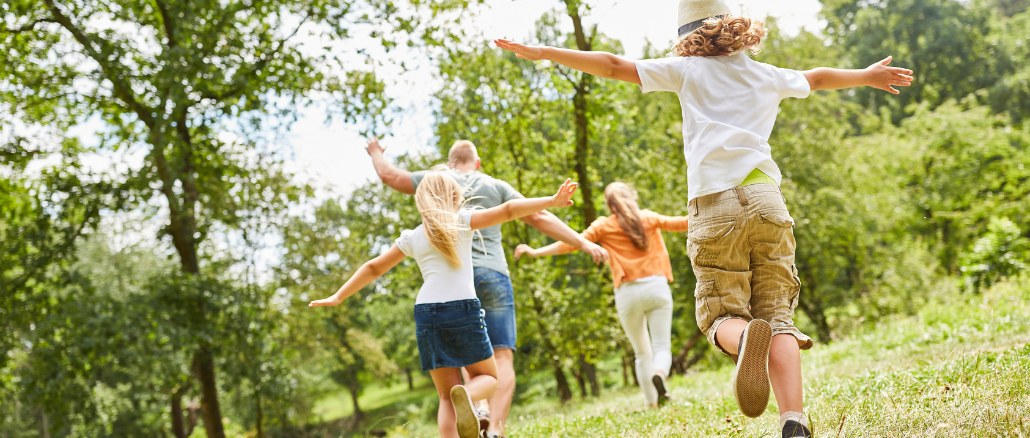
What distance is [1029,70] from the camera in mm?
33500

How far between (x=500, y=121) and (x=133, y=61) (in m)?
6.49

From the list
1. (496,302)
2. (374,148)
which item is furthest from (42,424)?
(496,302)

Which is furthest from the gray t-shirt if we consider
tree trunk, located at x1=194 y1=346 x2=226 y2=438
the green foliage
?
the green foliage

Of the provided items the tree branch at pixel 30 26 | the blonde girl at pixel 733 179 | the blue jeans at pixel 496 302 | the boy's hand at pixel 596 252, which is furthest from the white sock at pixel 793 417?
the tree branch at pixel 30 26

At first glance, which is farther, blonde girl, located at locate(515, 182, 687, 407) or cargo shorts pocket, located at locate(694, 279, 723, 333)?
blonde girl, located at locate(515, 182, 687, 407)

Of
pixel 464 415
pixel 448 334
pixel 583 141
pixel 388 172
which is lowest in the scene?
pixel 464 415

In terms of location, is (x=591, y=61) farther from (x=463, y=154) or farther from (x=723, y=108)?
(x=463, y=154)

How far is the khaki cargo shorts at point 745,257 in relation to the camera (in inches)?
127

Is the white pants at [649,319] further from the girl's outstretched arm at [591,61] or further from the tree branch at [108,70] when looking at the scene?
the tree branch at [108,70]

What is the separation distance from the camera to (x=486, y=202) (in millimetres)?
5297

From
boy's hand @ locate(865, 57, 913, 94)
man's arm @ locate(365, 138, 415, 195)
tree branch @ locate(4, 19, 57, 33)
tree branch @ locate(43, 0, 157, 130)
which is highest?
tree branch @ locate(4, 19, 57, 33)

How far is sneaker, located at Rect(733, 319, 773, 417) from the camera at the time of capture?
2914 mm

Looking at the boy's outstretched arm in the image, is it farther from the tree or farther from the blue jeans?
→ the tree

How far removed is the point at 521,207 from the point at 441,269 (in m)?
0.60
